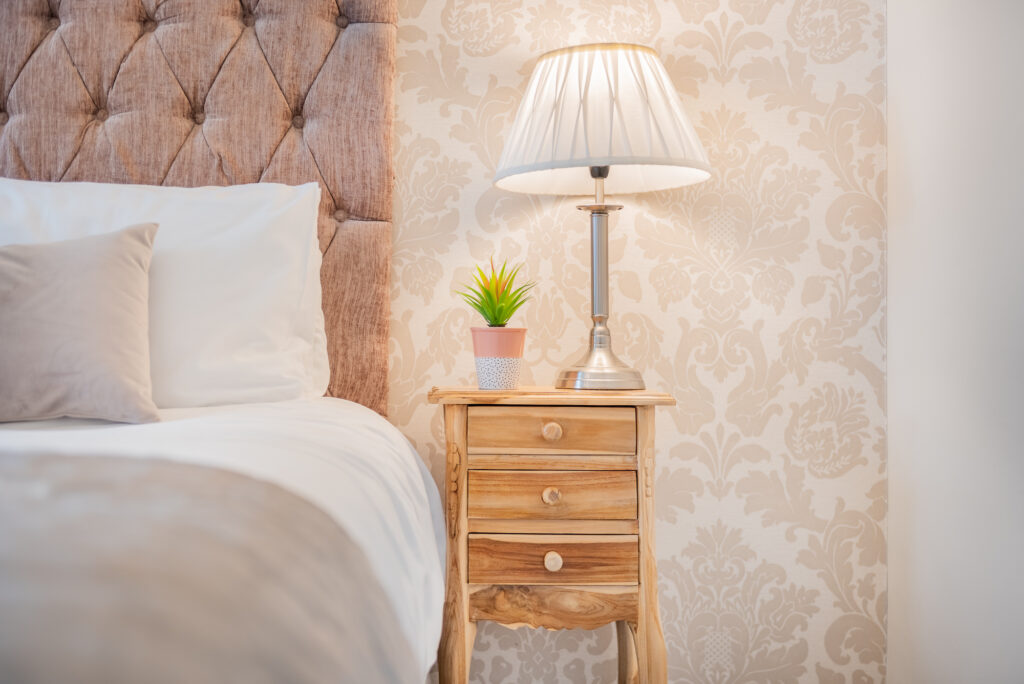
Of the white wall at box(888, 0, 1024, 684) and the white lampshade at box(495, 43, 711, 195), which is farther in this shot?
the white lampshade at box(495, 43, 711, 195)

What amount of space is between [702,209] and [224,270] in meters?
1.00

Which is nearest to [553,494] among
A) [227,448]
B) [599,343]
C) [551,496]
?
[551,496]

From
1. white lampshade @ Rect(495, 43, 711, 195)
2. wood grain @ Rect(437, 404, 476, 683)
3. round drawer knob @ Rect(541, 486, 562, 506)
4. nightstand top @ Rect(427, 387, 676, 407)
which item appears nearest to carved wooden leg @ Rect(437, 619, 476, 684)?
wood grain @ Rect(437, 404, 476, 683)

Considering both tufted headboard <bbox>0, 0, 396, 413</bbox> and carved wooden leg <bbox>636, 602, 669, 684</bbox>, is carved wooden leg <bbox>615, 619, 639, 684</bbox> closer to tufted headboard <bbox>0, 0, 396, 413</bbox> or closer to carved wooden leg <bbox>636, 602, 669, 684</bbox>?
carved wooden leg <bbox>636, 602, 669, 684</bbox>

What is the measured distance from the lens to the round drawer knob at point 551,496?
121cm

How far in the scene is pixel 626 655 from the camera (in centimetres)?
145

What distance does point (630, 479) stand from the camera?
1.22 metres

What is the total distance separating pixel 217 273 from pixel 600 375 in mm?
698

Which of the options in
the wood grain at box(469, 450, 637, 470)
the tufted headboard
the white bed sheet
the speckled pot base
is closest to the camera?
the white bed sheet

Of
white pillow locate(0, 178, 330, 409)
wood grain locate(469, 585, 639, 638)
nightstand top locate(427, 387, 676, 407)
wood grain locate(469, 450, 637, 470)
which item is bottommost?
wood grain locate(469, 585, 639, 638)

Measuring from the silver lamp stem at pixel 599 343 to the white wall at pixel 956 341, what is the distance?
1.89 feet

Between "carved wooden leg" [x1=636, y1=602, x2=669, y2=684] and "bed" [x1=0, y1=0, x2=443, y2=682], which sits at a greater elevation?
"bed" [x1=0, y1=0, x2=443, y2=682]

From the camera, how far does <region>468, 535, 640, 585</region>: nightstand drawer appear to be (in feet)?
3.96

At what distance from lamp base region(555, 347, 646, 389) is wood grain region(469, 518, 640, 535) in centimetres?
25
